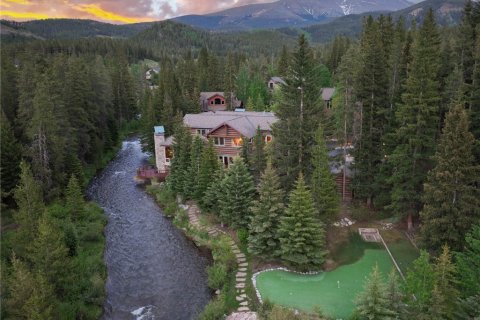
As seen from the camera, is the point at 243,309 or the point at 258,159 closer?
the point at 243,309

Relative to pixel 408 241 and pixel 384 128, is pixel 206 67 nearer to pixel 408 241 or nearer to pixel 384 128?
pixel 384 128

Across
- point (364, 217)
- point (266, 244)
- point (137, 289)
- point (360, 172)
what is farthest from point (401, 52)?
point (137, 289)

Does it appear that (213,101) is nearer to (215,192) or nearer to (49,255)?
(215,192)

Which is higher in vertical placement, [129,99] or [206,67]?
[206,67]

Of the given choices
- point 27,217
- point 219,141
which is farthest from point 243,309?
point 219,141

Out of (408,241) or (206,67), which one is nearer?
(408,241)

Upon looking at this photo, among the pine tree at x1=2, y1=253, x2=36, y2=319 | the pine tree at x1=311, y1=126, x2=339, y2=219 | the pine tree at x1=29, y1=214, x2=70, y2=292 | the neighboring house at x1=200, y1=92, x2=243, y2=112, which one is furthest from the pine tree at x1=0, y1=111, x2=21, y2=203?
the neighboring house at x1=200, y1=92, x2=243, y2=112

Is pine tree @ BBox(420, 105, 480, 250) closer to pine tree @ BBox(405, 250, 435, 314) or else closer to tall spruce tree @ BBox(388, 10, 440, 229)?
pine tree @ BBox(405, 250, 435, 314)
